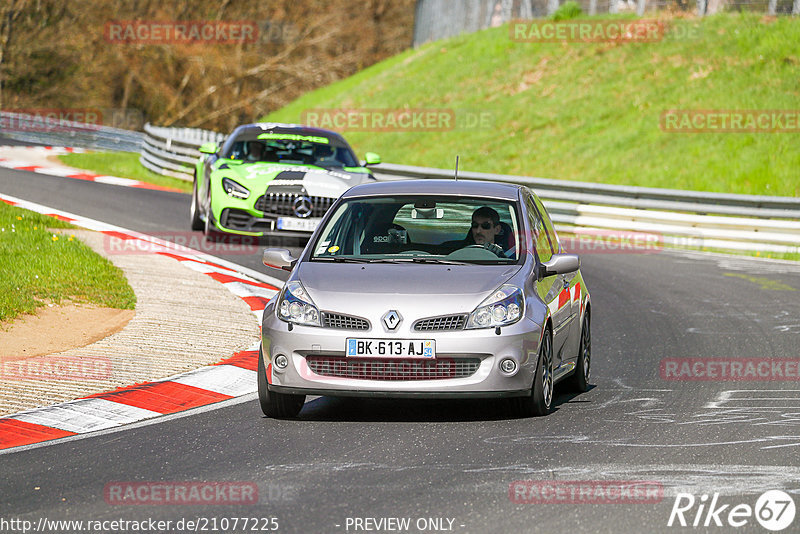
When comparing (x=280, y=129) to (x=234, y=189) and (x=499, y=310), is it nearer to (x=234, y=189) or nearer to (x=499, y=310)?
(x=234, y=189)

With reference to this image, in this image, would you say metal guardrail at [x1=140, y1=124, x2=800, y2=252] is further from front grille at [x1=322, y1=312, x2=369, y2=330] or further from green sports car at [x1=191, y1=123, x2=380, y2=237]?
front grille at [x1=322, y1=312, x2=369, y2=330]

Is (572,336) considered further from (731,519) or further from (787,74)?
(787,74)

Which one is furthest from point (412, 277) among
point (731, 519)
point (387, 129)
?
point (387, 129)

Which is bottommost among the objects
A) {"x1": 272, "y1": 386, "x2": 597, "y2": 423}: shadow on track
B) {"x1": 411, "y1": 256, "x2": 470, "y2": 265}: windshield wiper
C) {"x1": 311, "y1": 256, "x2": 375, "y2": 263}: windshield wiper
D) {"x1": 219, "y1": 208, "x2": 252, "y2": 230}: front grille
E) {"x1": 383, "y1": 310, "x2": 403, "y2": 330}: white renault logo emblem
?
{"x1": 272, "y1": 386, "x2": 597, "y2": 423}: shadow on track

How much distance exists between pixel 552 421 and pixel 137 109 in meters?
47.6

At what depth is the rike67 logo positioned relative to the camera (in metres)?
5.27

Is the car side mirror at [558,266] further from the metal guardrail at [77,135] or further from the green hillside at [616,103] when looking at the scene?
the metal guardrail at [77,135]

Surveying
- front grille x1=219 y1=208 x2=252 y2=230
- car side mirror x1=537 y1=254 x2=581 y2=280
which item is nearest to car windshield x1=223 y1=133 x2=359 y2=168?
front grille x1=219 y1=208 x2=252 y2=230

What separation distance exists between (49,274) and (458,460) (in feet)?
22.5

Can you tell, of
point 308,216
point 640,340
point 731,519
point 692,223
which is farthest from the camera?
point 692,223

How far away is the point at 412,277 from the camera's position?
24.8 ft

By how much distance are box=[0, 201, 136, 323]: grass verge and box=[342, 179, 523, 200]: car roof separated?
356 cm

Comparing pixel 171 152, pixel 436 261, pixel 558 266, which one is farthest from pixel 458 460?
pixel 171 152

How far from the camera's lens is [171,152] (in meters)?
28.0
